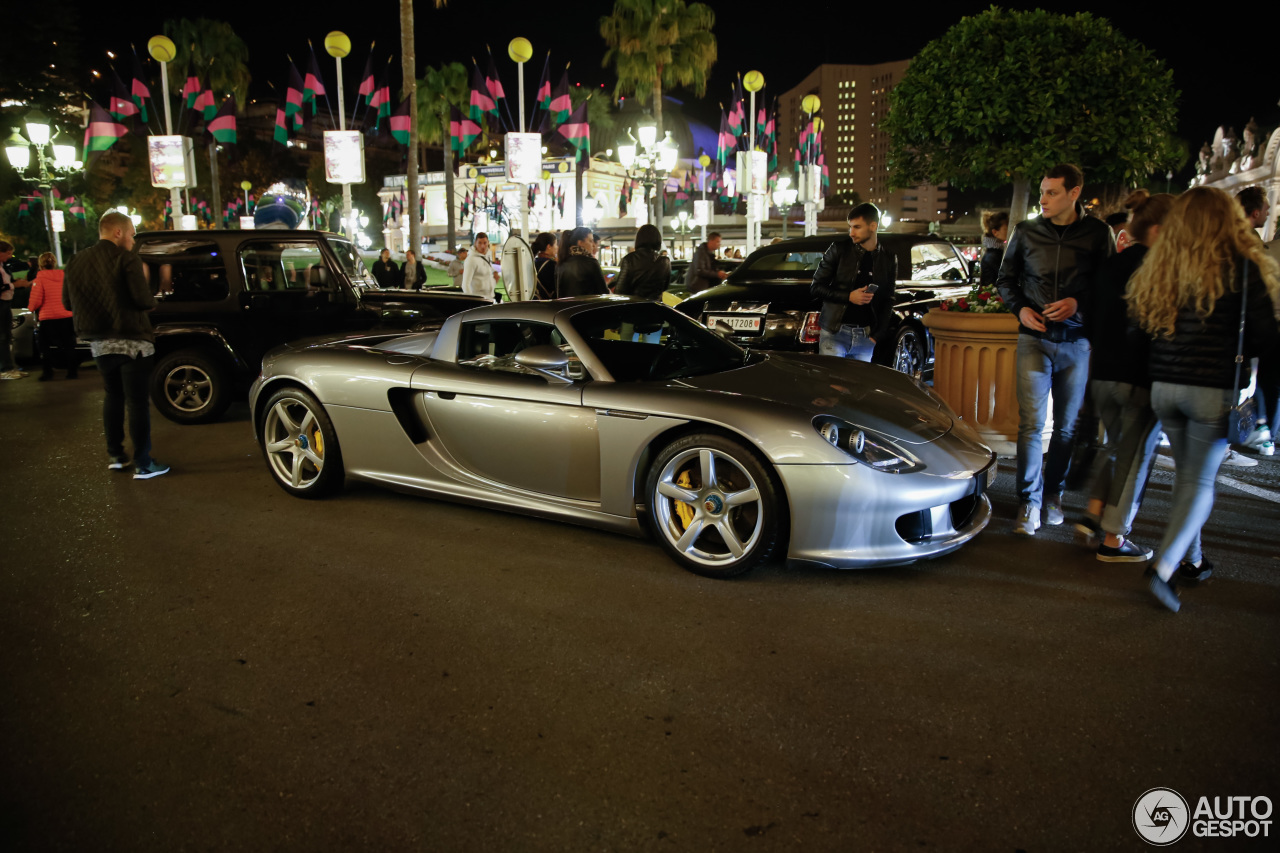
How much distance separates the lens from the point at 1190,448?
3549 millimetres

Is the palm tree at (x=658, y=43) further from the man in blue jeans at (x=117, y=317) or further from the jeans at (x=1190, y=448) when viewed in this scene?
the jeans at (x=1190, y=448)

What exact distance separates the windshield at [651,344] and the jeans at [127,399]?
11.3ft

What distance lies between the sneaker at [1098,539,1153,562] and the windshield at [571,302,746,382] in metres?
2.06

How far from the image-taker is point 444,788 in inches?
96.5

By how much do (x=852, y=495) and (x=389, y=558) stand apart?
234cm

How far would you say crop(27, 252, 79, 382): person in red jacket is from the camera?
1095 cm

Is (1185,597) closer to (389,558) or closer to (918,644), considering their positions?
(918,644)

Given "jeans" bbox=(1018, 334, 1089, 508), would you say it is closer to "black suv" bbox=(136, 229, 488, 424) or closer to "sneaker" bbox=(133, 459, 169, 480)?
"black suv" bbox=(136, 229, 488, 424)

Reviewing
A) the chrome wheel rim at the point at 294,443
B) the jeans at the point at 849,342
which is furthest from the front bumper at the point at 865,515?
the chrome wheel rim at the point at 294,443

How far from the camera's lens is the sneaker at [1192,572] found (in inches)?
154

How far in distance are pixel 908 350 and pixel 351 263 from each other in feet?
19.8

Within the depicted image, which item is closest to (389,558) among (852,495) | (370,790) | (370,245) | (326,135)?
(370,790)

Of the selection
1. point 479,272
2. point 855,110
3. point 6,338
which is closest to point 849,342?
point 479,272

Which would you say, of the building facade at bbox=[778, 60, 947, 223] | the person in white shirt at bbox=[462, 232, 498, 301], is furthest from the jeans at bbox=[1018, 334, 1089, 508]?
the building facade at bbox=[778, 60, 947, 223]
